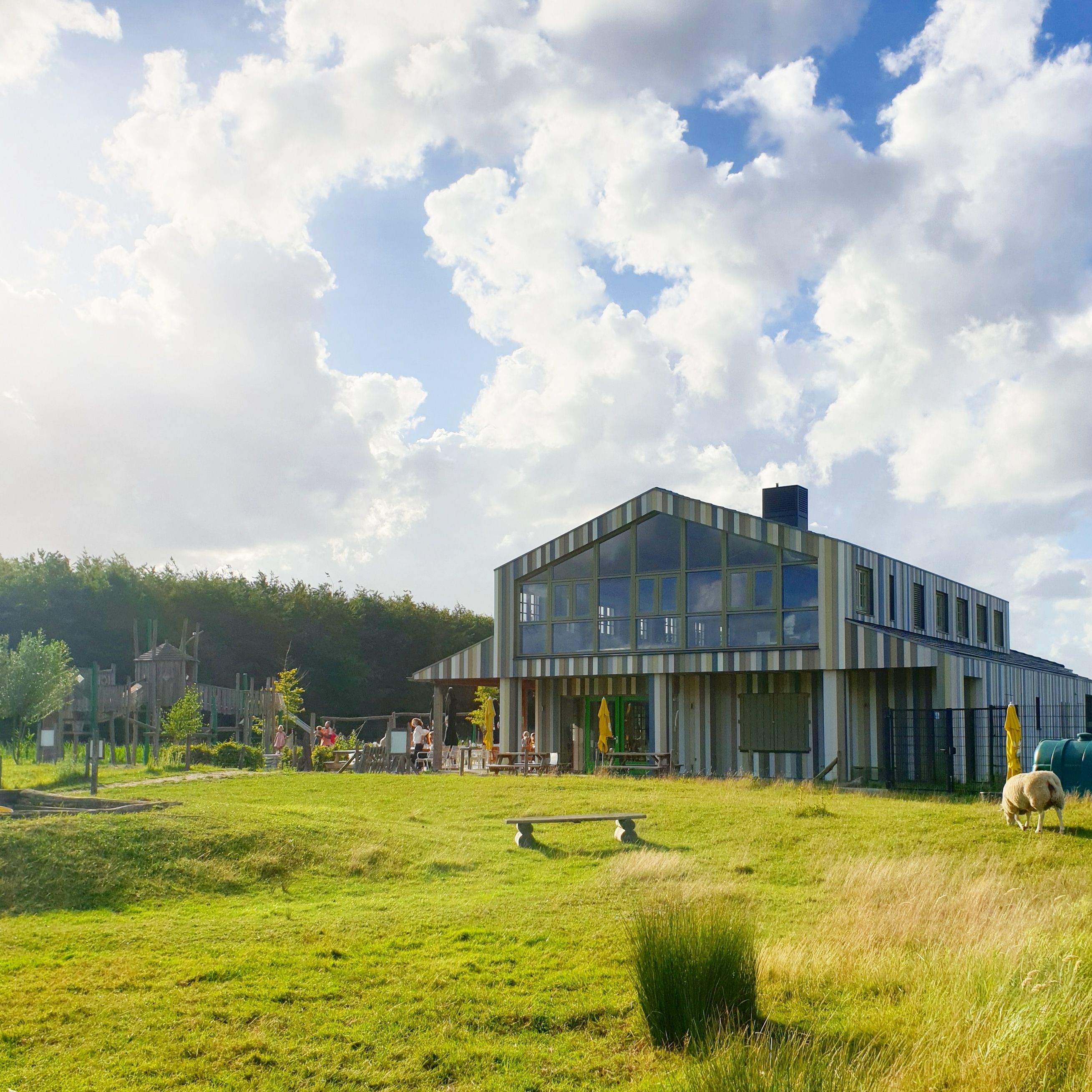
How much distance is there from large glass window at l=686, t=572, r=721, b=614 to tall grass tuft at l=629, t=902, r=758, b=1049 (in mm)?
18750

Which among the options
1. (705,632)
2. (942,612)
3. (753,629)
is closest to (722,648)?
(705,632)

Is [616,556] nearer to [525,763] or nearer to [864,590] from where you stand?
[525,763]

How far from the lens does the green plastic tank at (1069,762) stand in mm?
19469

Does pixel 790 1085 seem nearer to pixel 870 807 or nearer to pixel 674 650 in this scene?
pixel 870 807

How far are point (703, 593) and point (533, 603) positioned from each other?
16.3ft

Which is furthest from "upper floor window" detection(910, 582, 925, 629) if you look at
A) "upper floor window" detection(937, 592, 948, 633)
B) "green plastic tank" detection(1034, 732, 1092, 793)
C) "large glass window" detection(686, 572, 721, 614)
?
"green plastic tank" detection(1034, 732, 1092, 793)

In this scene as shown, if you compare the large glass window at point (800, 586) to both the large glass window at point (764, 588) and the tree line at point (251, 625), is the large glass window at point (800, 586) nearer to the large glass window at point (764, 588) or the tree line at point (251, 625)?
the large glass window at point (764, 588)

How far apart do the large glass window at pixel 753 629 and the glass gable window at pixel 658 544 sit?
2.07m

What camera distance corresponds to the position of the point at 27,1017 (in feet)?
26.1

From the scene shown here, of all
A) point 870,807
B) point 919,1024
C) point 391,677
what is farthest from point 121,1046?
point 391,677

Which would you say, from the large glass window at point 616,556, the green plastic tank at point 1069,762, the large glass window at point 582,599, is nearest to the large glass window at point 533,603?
the large glass window at point 582,599

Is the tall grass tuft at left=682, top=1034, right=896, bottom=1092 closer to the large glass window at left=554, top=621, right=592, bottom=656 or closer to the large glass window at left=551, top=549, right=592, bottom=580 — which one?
the large glass window at left=554, top=621, right=592, bottom=656

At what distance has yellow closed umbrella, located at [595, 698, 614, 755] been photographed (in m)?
27.2

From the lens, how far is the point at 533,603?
29641 millimetres
